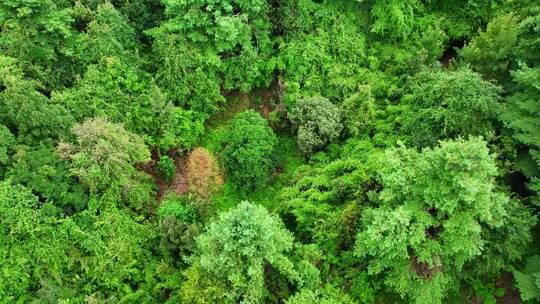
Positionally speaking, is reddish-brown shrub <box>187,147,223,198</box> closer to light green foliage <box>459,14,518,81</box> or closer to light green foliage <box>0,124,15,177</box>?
light green foliage <box>0,124,15,177</box>

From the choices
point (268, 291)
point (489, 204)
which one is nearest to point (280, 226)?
point (268, 291)

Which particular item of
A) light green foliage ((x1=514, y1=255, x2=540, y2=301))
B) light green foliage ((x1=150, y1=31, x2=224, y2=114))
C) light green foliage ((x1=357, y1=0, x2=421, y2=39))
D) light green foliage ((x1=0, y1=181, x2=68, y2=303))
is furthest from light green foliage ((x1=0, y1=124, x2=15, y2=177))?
light green foliage ((x1=514, y1=255, x2=540, y2=301))

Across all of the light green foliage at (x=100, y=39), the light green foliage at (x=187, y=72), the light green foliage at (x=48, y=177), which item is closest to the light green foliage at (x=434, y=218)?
the light green foliage at (x=187, y=72)

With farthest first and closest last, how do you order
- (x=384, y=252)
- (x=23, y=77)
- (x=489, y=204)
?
1. (x=23, y=77)
2. (x=384, y=252)
3. (x=489, y=204)

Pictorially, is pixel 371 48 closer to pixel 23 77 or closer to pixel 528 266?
pixel 528 266

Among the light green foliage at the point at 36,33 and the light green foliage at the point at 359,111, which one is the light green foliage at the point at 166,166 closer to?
the light green foliage at the point at 36,33

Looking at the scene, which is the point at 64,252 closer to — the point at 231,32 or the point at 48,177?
the point at 48,177
